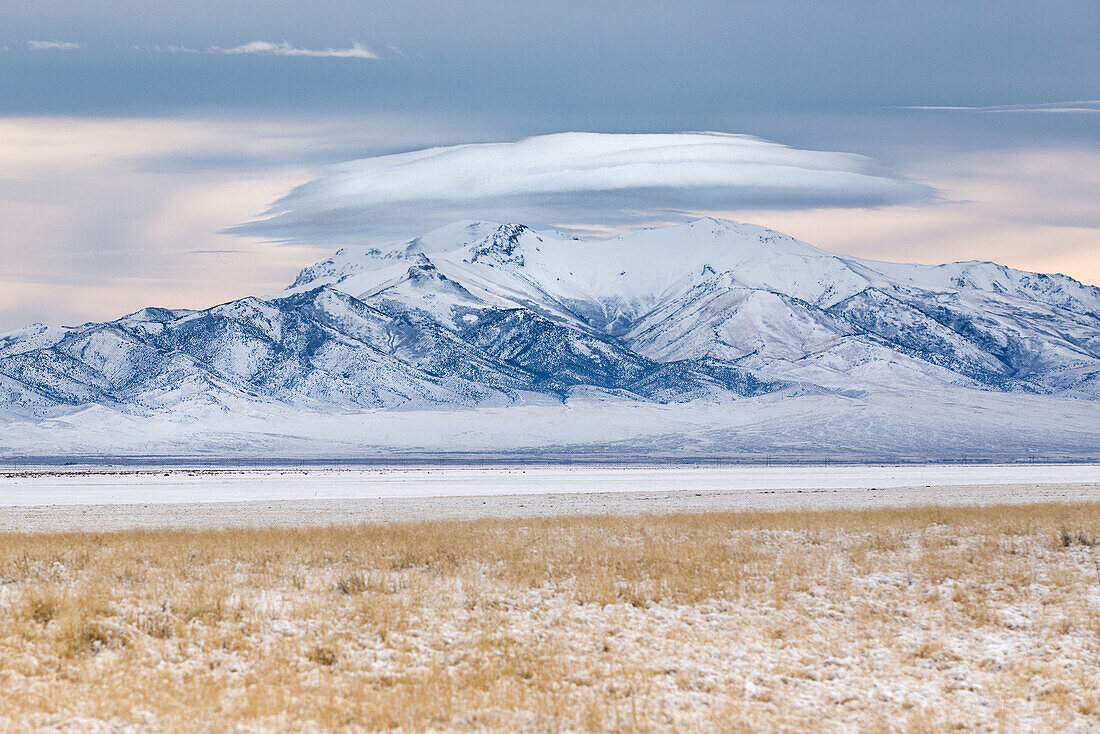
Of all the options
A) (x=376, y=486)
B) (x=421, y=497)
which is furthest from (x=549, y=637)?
(x=376, y=486)

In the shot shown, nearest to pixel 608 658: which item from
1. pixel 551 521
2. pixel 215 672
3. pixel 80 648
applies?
pixel 215 672

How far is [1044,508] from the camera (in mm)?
39812

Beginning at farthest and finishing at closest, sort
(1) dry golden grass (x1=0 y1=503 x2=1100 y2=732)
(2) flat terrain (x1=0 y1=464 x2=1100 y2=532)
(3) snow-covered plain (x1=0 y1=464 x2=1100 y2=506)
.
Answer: (3) snow-covered plain (x1=0 y1=464 x2=1100 y2=506) → (2) flat terrain (x1=0 y1=464 x2=1100 y2=532) → (1) dry golden grass (x1=0 y1=503 x2=1100 y2=732)

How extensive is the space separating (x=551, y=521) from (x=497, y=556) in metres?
11.8

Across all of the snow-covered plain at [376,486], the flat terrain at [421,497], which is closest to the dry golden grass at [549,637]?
the flat terrain at [421,497]

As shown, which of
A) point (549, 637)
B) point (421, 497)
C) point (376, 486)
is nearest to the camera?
point (549, 637)

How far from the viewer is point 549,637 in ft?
59.0

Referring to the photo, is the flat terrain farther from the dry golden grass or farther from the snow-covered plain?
the dry golden grass

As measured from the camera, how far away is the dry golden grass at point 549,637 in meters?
14.9

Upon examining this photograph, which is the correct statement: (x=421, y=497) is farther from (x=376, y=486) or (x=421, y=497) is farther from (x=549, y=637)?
(x=549, y=637)

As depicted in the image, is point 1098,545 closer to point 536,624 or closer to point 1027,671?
point 1027,671

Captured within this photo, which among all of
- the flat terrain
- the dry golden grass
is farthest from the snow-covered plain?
the dry golden grass

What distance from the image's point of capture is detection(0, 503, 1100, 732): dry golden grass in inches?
587

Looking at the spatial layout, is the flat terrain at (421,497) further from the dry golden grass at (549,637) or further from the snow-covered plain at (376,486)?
the dry golden grass at (549,637)
